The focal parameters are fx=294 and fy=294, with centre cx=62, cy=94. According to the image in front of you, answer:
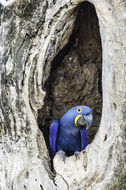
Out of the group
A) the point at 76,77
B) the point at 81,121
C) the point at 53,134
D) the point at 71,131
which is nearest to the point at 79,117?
the point at 81,121

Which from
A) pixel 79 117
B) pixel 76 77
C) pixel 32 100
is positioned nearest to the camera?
pixel 32 100

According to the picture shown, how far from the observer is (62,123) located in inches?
150

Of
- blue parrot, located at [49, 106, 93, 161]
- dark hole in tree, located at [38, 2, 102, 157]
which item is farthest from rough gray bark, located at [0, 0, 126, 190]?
dark hole in tree, located at [38, 2, 102, 157]

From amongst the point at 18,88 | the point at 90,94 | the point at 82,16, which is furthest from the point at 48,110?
the point at 82,16

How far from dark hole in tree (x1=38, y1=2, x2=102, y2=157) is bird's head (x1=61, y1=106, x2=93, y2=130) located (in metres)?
0.39

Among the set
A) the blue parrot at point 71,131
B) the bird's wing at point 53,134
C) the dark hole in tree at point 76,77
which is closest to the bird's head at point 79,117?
the blue parrot at point 71,131

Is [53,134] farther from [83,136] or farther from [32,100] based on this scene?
[32,100]

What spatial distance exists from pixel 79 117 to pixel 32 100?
30.3 inches

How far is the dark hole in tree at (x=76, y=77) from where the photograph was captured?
3.80 m

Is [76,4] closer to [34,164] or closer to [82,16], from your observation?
[82,16]

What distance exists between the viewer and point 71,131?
3.83 meters

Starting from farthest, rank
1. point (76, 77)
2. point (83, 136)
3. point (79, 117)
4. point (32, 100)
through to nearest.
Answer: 1. point (76, 77)
2. point (83, 136)
3. point (79, 117)
4. point (32, 100)

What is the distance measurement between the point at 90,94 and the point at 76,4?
4.92 feet

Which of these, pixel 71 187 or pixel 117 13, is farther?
pixel 71 187
